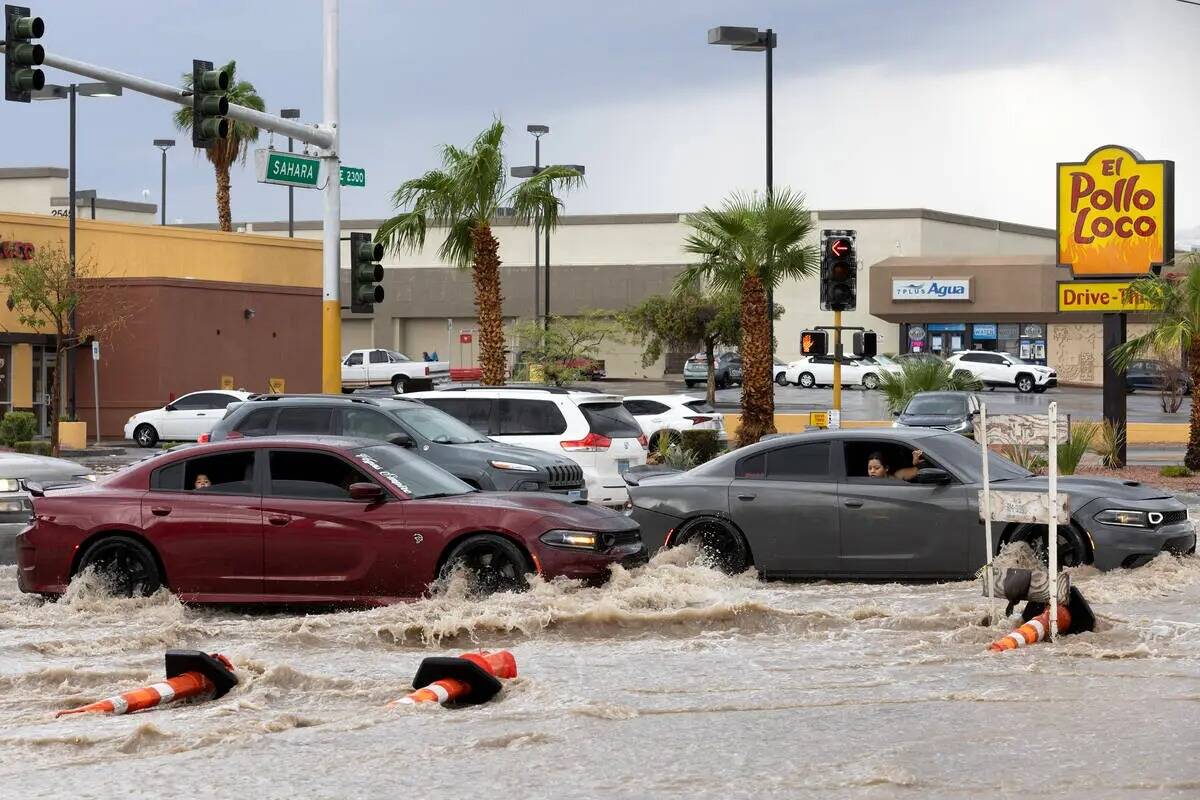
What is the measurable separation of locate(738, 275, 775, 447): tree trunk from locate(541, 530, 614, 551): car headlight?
18251mm

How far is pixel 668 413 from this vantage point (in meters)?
34.7

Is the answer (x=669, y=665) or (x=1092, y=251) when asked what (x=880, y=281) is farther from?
(x=669, y=665)

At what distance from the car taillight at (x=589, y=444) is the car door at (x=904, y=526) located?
559 cm

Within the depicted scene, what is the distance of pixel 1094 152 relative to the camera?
34.4 metres

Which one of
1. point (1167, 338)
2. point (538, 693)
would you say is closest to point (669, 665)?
point (538, 693)

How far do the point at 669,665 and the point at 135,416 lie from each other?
34.1 meters

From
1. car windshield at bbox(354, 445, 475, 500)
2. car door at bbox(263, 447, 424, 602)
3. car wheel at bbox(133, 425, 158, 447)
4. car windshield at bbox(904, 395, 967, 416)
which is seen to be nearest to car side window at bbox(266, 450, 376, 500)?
car door at bbox(263, 447, 424, 602)

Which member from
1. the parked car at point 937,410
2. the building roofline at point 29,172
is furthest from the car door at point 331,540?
the building roofline at point 29,172

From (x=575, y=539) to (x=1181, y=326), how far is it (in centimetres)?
1979

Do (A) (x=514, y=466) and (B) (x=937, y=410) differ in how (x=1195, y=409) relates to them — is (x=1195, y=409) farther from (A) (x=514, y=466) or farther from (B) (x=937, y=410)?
(A) (x=514, y=466)

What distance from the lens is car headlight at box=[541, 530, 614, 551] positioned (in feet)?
43.0

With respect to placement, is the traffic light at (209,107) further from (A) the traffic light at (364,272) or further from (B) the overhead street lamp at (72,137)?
(B) the overhead street lamp at (72,137)

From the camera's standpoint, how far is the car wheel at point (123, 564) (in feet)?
45.8

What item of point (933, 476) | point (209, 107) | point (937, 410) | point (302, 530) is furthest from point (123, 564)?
point (937, 410)
